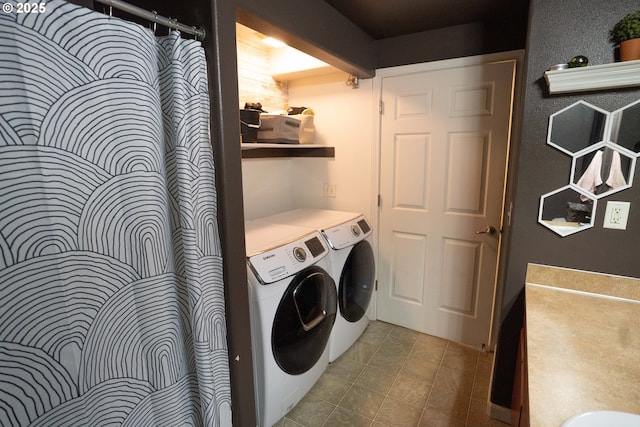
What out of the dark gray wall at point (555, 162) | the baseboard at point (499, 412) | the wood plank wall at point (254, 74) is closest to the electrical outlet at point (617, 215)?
the dark gray wall at point (555, 162)

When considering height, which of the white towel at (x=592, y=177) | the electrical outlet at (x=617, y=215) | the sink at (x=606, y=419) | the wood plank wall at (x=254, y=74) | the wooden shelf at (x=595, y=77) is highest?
the wood plank wall at (x=254, y=74)

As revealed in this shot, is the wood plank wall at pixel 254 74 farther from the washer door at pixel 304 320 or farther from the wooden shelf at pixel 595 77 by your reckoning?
the wooden shelf at pixel 595 77

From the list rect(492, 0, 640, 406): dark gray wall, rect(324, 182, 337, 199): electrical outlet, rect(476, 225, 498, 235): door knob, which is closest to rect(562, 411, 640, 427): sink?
rect(492, 0, 640, 406): dark gray wall

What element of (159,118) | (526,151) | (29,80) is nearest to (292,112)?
(159,118)

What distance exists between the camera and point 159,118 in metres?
1.04

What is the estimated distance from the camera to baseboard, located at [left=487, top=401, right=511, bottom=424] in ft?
5.50

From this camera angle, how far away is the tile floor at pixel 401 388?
172 cm

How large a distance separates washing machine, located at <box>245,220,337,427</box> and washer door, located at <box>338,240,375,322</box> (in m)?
0.18

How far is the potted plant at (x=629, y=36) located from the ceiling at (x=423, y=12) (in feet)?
2.57

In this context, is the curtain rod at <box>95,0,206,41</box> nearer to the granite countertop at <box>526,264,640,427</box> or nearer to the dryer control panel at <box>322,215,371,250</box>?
the dryer control panel at <box>322,215,371,250</box>

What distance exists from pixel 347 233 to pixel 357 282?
17.0 inches

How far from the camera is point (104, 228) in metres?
0.92

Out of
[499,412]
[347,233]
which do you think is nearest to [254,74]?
[347,233]

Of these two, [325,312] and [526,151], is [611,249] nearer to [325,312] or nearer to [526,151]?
[526,151]
